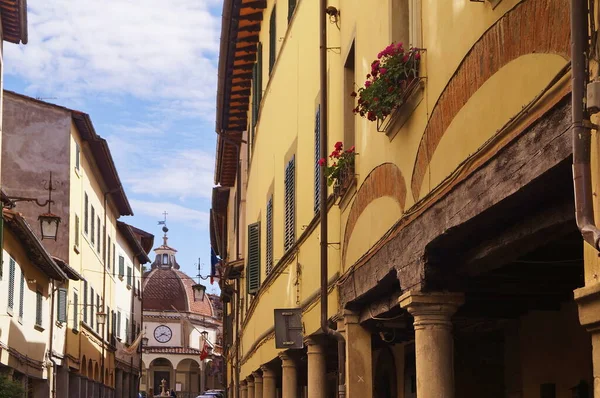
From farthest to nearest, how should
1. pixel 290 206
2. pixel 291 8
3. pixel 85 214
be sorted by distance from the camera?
pixel 85 214
pixel 291 8
pixel 290 206

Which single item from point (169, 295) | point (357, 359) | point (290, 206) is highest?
point (169, 295)

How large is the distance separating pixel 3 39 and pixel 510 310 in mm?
20711

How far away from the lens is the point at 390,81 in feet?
27.0

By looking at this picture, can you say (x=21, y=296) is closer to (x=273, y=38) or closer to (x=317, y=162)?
(x=273, y=38)

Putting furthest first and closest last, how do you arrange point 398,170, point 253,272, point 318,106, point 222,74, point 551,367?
point 222,74 → point 253,272 → point 318,106 → point 551,367 → point 398,170

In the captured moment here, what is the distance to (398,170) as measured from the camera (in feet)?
28.7

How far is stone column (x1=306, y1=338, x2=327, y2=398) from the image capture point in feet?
45.5

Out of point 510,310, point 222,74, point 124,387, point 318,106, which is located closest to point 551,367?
point 510,310

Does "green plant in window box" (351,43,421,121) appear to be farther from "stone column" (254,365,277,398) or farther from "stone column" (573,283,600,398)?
"stone column" (254,365,277,398)

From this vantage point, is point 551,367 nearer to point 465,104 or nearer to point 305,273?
point 305,273

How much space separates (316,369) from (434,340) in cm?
626

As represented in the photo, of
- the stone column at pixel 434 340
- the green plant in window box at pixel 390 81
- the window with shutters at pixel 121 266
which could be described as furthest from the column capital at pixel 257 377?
the window with shutters at pixel 121 266

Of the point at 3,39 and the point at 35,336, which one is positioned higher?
the point at 3,39

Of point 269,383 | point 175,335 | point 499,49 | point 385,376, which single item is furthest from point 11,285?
point 175,335
